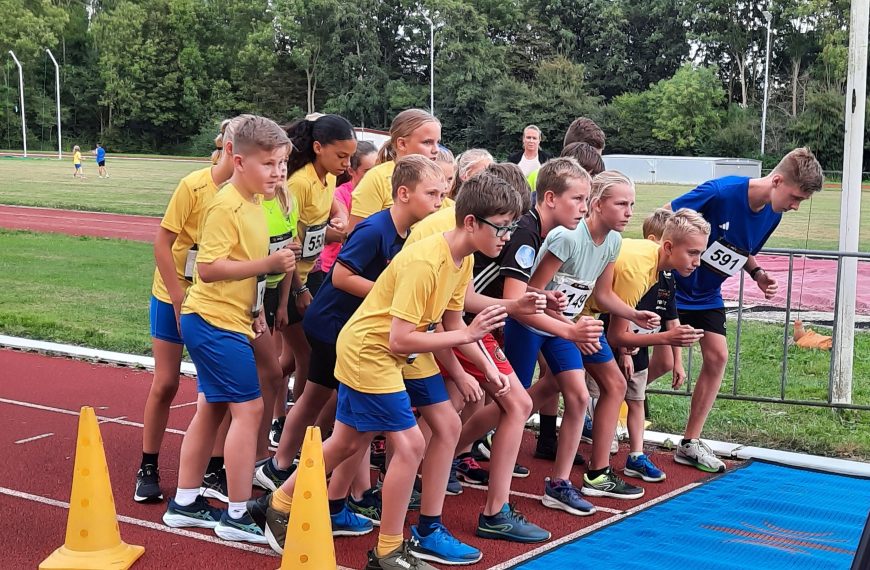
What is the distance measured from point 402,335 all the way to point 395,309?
0.33 ft

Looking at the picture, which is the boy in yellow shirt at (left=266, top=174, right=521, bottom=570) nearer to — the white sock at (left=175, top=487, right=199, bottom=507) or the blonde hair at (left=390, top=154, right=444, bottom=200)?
the blonde hair at (left=390, top=154, right=444, bottom=200)

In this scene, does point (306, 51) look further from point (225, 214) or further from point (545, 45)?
point (225, 214)

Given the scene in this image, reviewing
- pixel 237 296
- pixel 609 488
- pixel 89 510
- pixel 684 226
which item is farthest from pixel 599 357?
pixel 89 510

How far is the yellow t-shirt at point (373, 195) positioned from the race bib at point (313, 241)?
0.79ft

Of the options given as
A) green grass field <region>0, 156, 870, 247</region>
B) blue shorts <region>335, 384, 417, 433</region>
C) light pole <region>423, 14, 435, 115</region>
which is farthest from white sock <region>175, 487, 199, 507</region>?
light pole <region>423, 14, 435, 115</region>

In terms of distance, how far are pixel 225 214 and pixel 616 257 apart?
1.96 metres

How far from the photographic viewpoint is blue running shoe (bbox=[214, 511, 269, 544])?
13.2 feet

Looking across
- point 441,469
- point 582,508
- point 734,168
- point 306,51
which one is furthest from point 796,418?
point 306,51

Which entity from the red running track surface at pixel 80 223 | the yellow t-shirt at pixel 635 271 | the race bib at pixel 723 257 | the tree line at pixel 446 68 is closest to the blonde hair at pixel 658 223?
the yellow t-shirt at pixel 635 271

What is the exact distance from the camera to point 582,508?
4598mm

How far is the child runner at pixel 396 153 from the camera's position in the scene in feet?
15.8

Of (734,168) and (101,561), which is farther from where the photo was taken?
(734,168)

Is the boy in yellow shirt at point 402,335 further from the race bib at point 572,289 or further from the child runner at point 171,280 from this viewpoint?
the child runner at point 171,280

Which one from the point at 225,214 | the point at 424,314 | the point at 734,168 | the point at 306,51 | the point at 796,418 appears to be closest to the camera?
the point at 424,314
